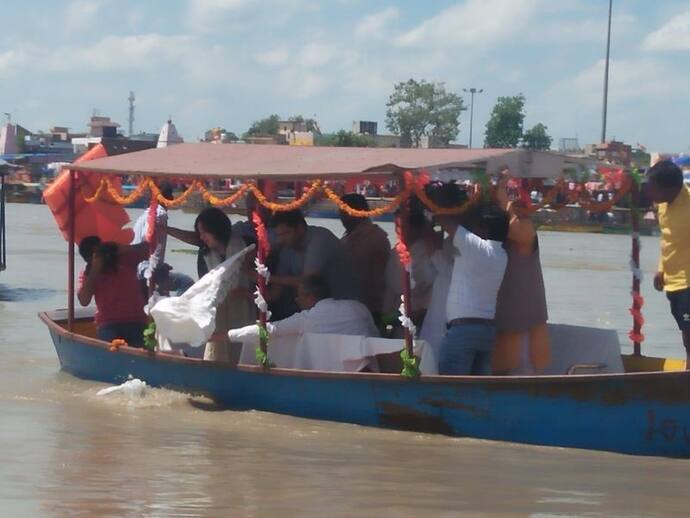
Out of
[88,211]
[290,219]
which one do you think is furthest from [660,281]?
[88,211]

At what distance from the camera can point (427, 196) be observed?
796 cm

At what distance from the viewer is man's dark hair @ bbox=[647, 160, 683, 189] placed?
7.84 meters

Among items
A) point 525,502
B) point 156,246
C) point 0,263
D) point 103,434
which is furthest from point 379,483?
point 0,263

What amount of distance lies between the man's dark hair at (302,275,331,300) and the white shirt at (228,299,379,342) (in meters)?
0.06

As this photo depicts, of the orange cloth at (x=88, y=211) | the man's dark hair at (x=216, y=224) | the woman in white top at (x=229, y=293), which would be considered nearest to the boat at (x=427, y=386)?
the woman in white top at (x=229, y=293)

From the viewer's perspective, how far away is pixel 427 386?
8.23 meters

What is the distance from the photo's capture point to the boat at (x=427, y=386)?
7.73 m

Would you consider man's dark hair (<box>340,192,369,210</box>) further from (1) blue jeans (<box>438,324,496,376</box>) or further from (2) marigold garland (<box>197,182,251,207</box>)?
(1) blue jeans (<box>438,324,496,376</box>)

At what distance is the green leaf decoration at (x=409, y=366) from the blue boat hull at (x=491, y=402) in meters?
0.06

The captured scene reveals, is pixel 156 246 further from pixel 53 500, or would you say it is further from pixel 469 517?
pixel 469 517

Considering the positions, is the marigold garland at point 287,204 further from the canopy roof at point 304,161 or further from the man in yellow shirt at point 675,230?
the man in yellow shirt at point 675,230

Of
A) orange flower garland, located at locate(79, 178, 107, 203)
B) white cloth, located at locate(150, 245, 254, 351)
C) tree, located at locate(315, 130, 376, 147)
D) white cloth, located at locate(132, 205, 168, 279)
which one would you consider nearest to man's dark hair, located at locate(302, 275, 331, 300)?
white cloth, located at locate(150, 245, 254, 351)

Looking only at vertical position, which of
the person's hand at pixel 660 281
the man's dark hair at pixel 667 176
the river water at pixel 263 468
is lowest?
the river water at pixel 263 468

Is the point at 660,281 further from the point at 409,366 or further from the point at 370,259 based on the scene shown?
the point at 370,259
